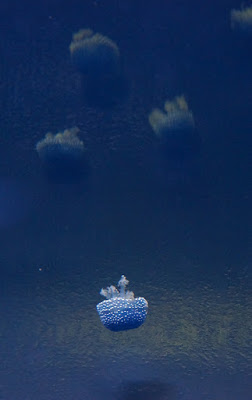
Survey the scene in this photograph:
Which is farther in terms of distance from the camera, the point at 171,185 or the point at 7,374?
the point at 171,185

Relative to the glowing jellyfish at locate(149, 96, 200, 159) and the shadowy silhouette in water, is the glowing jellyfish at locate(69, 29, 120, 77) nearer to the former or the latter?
the glowing jellyfish at locate(149, 96, 200, 159)

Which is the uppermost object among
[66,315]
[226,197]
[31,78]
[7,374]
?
[31,78]

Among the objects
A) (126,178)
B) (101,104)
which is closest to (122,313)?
(126,178)

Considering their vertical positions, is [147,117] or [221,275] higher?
[147,117]

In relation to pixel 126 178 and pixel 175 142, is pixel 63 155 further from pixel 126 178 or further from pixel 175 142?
pixel 175 142

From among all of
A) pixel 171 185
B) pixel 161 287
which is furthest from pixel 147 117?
pixel 161 287

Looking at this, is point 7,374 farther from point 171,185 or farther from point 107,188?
point 171,185

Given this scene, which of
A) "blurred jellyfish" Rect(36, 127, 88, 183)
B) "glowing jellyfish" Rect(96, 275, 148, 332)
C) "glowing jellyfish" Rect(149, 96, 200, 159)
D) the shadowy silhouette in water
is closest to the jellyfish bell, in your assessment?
"glowing jellyfish" Rect(149, 96, 200, 159)
